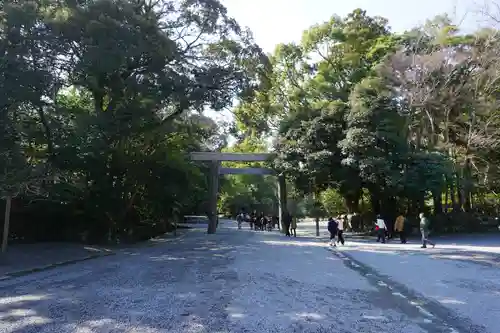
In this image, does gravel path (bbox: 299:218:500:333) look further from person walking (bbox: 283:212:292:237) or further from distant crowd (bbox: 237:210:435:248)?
person walking (bbox: 283:212:292:237)

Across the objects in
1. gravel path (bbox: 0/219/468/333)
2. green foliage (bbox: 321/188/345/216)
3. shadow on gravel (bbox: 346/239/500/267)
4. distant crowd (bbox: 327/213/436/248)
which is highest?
green foliage (bbox: 321/188/345/216)

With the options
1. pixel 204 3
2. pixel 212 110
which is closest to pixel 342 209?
pixel 212 110

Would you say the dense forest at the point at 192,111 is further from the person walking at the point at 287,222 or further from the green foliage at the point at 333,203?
the green foliage at the point at 333,203

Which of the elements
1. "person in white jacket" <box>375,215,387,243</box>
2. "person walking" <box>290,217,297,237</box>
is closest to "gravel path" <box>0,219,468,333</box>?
"person in white jacket" <box>375,215,387,243</box>

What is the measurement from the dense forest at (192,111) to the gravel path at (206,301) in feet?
15.9

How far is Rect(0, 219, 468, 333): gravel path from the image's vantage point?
267 inches

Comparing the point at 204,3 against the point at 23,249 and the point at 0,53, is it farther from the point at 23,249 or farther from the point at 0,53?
the point at 23,249

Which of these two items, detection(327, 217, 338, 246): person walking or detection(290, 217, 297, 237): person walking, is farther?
detection(290, 217, 297, 237): person walking

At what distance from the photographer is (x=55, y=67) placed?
18.5m

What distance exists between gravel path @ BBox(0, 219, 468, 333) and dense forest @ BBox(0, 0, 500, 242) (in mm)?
4841

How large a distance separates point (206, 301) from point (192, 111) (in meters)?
17.4

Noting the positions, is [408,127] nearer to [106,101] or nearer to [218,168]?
[218,168]

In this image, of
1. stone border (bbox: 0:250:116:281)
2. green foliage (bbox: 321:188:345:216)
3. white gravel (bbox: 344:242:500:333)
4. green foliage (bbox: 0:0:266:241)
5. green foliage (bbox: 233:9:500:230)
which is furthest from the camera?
green foliage (bbox: 321:188:345:216)

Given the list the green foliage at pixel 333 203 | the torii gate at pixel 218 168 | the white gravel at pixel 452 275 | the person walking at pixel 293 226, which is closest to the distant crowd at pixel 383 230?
the white gravel at pixel 452 275
